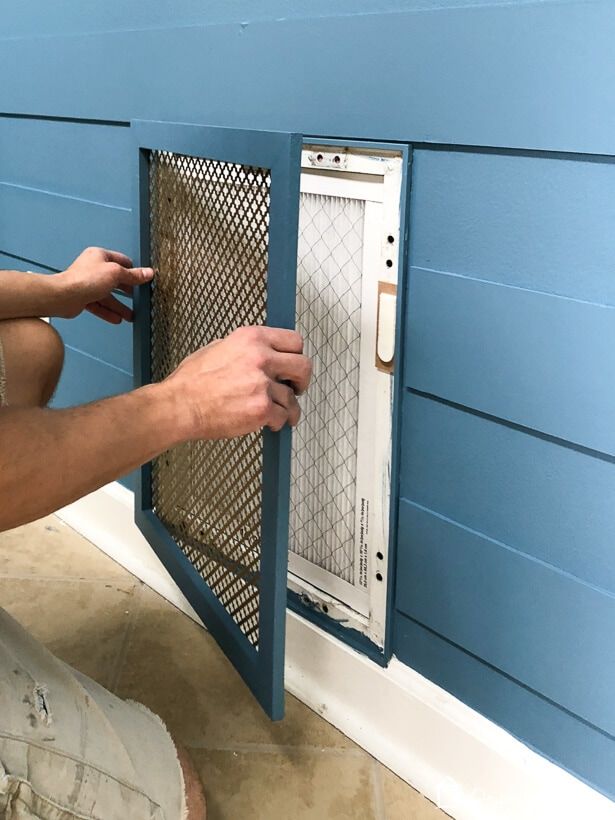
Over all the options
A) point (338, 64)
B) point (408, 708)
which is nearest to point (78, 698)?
point (408, 708)

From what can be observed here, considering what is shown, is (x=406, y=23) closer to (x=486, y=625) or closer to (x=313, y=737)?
(x=486, y=625)

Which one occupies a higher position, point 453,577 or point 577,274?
point 577,274

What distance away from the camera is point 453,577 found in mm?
1190

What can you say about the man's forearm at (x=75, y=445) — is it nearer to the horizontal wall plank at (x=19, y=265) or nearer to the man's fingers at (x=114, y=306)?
the man's fingers at (x=114, y=306)

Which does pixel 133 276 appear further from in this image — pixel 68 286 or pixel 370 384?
pixel 370 384

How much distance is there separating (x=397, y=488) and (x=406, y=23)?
25.6 inches

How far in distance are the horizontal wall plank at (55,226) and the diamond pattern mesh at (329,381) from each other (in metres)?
0.49

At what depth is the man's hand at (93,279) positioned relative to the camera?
4.22 feet

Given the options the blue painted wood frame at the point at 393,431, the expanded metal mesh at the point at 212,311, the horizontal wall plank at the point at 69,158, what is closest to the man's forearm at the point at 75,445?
the expanded metal mesh at the point at 212,311

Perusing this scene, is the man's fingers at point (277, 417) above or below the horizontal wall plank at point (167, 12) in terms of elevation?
below

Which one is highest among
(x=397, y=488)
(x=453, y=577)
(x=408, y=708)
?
(x=397, y=488)

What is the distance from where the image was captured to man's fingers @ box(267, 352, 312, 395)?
3.26ft

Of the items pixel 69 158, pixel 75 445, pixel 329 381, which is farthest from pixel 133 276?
pixel 69 158

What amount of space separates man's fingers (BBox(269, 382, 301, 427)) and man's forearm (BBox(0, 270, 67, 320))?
0.47 meters
